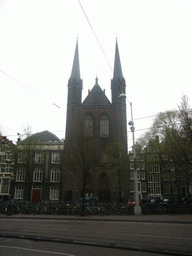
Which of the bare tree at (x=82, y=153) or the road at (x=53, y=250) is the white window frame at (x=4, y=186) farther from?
the road at (x=53, y=250)

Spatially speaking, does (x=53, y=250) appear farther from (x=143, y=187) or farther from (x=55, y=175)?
(x=143, y=187)

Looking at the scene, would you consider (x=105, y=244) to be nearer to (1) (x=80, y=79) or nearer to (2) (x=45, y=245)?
(2) (x=45, y=245)

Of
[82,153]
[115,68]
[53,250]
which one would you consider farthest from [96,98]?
[53,250]

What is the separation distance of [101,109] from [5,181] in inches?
996

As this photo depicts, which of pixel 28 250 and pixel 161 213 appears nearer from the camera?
pixel 28 250

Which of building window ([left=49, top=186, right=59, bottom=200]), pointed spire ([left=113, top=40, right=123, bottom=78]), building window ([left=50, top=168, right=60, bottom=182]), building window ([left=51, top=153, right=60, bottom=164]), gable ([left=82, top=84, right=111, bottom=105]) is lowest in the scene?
building window ([left=49, top=186, right=59, bottom=200])

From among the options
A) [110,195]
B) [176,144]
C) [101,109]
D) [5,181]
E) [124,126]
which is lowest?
[110,195]

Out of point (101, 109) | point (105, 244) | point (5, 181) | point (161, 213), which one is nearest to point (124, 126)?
point (101, 109)

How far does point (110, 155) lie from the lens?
32.7 m

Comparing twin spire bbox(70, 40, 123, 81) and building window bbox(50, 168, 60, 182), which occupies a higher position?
twin spire bbox(70, 40, 123, 81)

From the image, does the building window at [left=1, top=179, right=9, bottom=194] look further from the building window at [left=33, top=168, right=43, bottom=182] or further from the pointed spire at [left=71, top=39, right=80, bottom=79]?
the pointed spire at [left=71, top=39, right=80, bottom=79]

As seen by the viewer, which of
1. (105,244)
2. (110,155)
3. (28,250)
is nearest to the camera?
(28,250)

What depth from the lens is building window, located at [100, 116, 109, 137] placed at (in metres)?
47.6

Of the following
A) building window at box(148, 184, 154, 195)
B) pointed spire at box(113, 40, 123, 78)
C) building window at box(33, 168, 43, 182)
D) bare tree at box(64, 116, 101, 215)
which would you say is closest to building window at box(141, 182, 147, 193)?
building window at box(148, 184, 154, 195)
